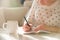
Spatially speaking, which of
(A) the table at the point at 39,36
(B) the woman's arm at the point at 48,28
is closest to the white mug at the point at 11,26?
(A) the table at the point at 39,36

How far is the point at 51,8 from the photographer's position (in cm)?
148

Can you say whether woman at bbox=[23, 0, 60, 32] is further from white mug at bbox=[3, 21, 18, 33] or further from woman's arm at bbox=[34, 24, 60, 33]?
white mug at bbox=[3, 21, 18, 33]

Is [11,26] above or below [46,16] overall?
below

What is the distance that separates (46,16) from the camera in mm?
1480

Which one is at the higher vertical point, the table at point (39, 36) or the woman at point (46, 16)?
the woman at point (46, 16)

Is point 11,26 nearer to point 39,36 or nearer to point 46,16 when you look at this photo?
point 39,36

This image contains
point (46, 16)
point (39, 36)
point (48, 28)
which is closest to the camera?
point (39, 36)

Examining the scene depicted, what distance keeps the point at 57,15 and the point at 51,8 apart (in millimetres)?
98

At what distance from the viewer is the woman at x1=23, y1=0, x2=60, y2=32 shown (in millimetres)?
1407

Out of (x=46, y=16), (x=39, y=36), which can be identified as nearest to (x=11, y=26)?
(x=39, y=36)

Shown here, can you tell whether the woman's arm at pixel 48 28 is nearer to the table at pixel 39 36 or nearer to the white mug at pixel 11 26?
the table at pixel 39 36

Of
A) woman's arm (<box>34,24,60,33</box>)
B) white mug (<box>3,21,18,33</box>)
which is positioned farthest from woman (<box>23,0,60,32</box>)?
white mug (<box>3,21,18,33</box>)

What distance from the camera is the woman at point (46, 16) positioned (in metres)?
1.41

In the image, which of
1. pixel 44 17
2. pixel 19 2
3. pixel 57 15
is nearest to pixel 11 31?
pixel 44 17
